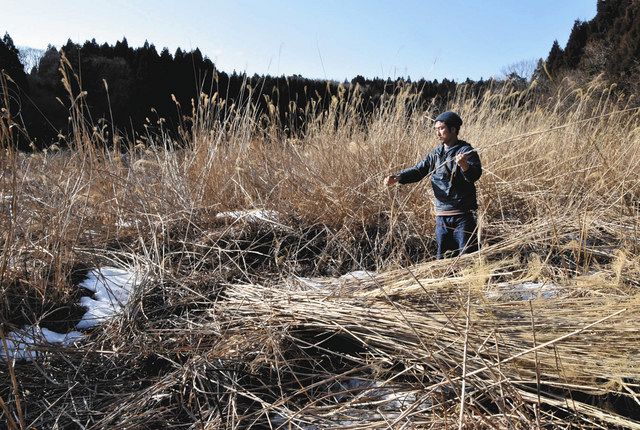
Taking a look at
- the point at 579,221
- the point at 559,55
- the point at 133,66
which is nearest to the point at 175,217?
the point at 579,221

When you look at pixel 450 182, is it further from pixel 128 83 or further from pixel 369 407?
pixel 128 83

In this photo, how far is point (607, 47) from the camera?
9906 millimetres

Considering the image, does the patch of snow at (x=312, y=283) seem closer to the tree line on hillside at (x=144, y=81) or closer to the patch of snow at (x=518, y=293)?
the patch of snow at (x=518, y=293)

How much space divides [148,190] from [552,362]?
2358 mm

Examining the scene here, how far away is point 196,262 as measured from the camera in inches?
91.7

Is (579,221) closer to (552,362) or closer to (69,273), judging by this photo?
(552,362)

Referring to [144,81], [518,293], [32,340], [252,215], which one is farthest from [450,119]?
[144,81]

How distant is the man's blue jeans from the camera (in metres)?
2.42

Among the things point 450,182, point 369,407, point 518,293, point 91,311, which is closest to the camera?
point 369,407

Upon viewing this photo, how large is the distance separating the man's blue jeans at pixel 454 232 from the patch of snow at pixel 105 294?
1.66 meters

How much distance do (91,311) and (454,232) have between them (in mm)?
1953

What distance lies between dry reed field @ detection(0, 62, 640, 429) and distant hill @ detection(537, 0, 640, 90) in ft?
19.0

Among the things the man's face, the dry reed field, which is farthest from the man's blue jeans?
the man's face

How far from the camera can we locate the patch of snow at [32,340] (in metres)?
1.53
